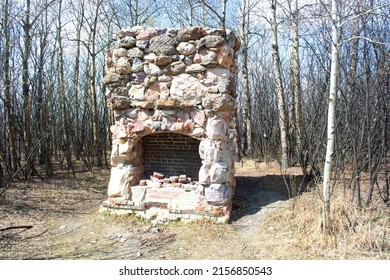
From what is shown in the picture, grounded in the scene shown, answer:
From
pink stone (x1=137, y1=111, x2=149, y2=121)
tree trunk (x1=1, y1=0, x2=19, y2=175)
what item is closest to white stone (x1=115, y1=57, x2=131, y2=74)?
→ pink stone (x1=137, y1=111, x2=149, y2=121)

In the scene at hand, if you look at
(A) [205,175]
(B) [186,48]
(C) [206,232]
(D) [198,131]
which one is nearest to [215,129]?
(D) [198,131]

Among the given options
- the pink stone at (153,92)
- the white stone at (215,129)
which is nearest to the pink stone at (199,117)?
the white stone at (215,129)

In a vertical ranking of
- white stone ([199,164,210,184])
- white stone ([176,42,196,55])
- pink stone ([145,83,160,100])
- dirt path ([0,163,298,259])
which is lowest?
dirt path ([0,163,298,259])

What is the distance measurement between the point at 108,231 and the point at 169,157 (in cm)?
196

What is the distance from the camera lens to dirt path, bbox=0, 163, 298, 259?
161 inches

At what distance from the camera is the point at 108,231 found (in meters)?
4.84

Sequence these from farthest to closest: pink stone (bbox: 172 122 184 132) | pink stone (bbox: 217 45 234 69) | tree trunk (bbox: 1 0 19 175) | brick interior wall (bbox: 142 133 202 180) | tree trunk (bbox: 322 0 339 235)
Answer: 1. tree trunk (bbox: 1 0 19 175)
2. brick interior wall (bbox: 142 133 202 180)
3. pink stone (bbox: 172 122 184 132)
4. pink stone (bbox: 217 45 234 69)
5. tree trunk (bbox: 322 0 339 235)

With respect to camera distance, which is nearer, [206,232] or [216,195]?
[206,232]

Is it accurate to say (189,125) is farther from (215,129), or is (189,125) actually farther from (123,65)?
(123,65)

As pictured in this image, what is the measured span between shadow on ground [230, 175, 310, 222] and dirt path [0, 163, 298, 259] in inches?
0.7

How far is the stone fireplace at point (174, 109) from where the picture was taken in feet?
16.6

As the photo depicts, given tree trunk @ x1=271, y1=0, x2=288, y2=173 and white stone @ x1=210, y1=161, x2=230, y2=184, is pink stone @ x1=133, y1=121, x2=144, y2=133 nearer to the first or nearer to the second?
white stone @ x1=210, y1=161, x2=230, y2=184

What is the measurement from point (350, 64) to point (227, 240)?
3649 mm
